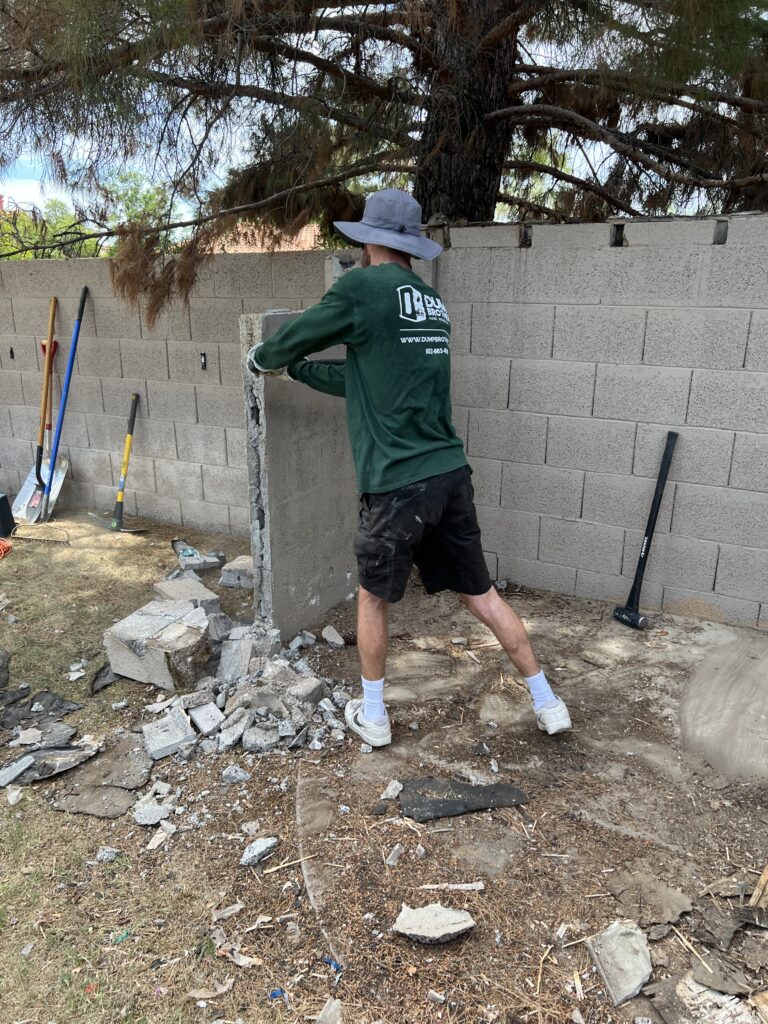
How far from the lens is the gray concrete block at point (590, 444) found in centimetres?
354

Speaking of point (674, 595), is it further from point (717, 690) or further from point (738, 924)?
point (738, 924)

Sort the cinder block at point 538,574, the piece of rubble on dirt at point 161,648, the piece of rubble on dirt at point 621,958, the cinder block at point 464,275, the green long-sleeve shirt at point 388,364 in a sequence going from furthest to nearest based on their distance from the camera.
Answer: the cinder block at point 538,574, the cinder block at point 464,275, the piece of rubble on dirt at point 161,648, the green long-sleeve shirt at point 388,364, the piece of rubble on dirt at point 621,958

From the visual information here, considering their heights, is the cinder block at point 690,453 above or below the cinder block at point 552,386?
below

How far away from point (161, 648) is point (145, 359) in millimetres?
2572

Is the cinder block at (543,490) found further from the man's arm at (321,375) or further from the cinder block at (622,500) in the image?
the man's arm at (321,375)

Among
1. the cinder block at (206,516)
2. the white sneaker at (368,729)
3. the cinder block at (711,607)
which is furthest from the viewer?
the cinder block at (206,516)

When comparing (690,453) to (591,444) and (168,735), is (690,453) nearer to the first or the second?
(591,444)

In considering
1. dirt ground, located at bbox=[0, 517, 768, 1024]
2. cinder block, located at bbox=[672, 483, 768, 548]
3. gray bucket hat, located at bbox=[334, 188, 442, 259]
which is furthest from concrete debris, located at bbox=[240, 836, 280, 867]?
cinder block, located at bbox=[672, 483, 768, 548]

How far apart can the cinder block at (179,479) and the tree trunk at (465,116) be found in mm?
2226

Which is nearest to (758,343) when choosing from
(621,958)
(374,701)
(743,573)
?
(743,573)

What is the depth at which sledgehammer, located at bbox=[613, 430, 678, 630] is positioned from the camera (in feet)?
11.2

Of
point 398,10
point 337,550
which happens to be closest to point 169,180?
point 398,10

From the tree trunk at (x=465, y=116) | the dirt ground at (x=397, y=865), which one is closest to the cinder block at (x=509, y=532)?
the dirt ground at (x=397, y=865)

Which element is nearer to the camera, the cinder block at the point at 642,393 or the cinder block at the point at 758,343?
the cinder block at the point at 758,343
